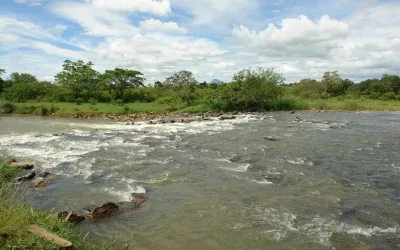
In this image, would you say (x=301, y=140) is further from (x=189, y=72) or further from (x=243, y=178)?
(x=189, y=72)

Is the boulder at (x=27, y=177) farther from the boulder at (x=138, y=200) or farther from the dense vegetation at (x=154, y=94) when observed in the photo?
the dense vegetation at (x=154, y=94)

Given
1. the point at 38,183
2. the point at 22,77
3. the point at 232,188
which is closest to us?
the point at 232,188

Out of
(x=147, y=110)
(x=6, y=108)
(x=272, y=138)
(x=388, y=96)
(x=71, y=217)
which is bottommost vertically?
(x=71, y=217)

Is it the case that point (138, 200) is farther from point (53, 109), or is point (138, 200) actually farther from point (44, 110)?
point (44, 110)

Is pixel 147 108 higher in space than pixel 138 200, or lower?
higher

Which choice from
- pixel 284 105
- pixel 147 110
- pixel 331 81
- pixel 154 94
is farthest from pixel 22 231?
pixel 331 81

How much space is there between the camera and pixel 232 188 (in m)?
11.1

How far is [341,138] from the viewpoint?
71.1 ft

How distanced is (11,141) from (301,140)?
18714 millimetres

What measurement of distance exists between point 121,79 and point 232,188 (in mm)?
49166

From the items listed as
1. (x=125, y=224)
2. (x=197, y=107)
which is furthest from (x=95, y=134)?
(x=197, y=107)

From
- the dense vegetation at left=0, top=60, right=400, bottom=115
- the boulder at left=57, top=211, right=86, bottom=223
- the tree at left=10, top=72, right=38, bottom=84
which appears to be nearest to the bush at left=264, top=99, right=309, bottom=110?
the dense vegetation at left=0, top=60, right=400, bottom=115

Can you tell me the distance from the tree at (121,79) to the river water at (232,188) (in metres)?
36.3

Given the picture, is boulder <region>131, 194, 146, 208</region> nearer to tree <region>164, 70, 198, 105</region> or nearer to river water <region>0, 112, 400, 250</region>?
river water <region>0, 112, 400, 250</region>
